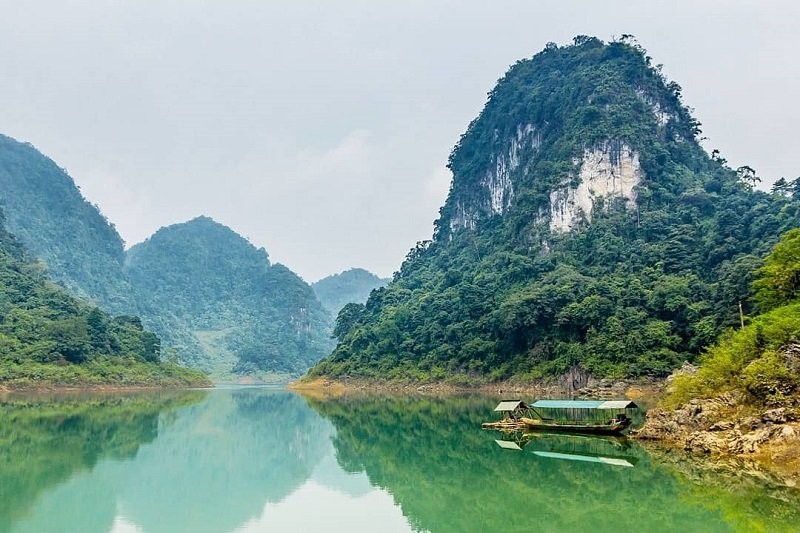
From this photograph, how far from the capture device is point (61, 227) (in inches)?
4473

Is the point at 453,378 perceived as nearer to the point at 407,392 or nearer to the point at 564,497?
the point at 407,392

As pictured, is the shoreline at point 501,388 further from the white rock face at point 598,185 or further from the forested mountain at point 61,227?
the forested mountain at point 61,227

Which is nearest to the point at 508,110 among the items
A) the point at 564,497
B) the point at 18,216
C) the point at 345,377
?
the point at 345,377

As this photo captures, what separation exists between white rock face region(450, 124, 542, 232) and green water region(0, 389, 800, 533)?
53.9 m

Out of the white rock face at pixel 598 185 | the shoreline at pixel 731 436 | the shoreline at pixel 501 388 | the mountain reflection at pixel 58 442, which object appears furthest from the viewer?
the white rock face at pixel 598 185

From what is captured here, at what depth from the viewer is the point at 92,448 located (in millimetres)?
18625

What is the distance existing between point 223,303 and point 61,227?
4094 cm

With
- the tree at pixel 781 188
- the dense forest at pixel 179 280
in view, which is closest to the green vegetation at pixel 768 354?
the tree at pixel 781 188

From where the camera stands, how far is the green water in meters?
10.2

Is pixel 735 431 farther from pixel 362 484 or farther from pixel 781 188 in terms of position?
pixel 781 188

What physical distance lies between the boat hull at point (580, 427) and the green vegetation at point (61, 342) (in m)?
40.8

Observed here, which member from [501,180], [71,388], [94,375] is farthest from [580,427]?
[501,180]

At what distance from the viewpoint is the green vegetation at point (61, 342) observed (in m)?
48.1

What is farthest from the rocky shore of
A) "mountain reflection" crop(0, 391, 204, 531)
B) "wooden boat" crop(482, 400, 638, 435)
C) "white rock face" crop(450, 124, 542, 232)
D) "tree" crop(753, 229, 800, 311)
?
"white rock face" crop(450, 124, 542, 232)
